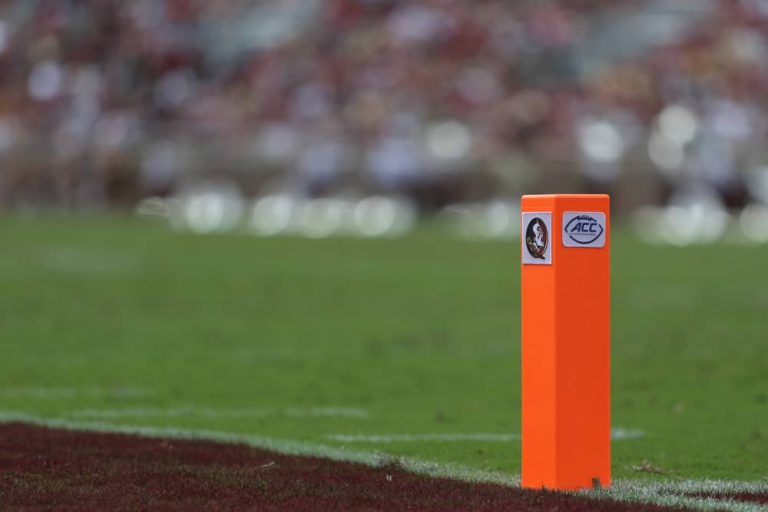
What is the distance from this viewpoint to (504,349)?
429 inches

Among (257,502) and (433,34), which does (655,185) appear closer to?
(433,34)

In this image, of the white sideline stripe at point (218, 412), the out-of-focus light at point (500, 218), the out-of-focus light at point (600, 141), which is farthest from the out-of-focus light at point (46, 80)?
the white sideline stripe at point (218, 412)

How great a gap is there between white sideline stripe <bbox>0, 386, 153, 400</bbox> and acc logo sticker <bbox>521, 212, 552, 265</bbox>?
389 centimetres

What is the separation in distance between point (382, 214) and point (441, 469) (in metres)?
17.7

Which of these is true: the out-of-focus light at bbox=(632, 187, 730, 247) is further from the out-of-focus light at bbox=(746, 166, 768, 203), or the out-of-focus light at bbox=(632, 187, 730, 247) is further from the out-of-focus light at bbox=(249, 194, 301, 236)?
the out-of-focus light at bbox=(249, 194, 301, 236)

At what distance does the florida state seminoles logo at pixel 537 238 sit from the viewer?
15.6 ft

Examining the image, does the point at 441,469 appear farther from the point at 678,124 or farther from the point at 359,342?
the point at 678,124

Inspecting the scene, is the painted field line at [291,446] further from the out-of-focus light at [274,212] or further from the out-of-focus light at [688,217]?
the out-of-focus light at [688,217]

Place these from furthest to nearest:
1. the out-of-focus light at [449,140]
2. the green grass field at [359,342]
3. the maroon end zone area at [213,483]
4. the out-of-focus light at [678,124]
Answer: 1. the out-of-focus light at [678,124]
2. the out-of-focus light at [449,140]
3. the green grass field at [359,342]
4. the maroon end zone area at [213,483]

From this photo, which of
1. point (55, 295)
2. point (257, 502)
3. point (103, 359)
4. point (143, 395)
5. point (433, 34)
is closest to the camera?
point (257, 502)

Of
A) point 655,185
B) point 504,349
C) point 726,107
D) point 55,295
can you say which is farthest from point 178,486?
point 726,107

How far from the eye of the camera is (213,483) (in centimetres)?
505

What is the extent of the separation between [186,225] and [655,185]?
654 centimetres

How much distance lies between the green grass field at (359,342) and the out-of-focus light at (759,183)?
3123 millimetres
